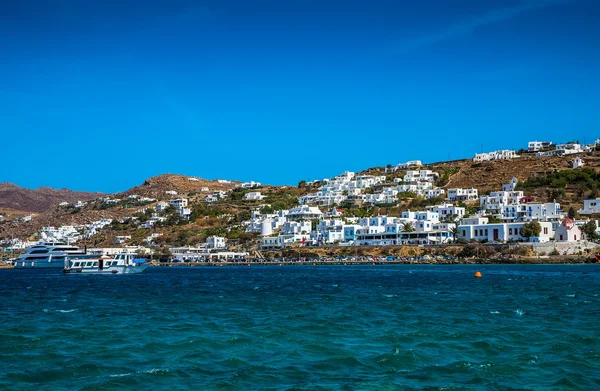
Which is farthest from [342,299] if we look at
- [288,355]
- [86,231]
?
[86,231]

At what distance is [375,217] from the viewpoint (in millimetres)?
118562

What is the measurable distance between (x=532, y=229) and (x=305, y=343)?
78.8 meters

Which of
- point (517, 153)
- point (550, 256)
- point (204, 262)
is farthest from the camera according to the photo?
point (517, 153)

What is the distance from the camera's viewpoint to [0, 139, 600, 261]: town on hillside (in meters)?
103

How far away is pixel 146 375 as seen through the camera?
58.6 feet

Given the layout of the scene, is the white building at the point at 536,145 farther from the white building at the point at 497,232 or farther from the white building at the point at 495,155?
the white building at the point at 497,232

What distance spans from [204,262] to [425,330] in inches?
3552

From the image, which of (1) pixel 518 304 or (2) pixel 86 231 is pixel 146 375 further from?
(2) pixel 86 231

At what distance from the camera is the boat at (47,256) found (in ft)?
344

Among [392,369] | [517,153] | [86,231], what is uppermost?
[517,153]

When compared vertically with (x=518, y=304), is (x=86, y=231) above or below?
above

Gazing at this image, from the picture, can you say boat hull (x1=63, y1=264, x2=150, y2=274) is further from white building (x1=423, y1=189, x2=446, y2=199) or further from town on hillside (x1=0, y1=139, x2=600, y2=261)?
white building (x1=423, y1=189, x2=446, y2=199)

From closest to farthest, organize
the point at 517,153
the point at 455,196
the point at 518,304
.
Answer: the point at 518,304 → the point at 455,196 → the point at 517,153

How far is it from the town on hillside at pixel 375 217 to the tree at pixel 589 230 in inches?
5.9
